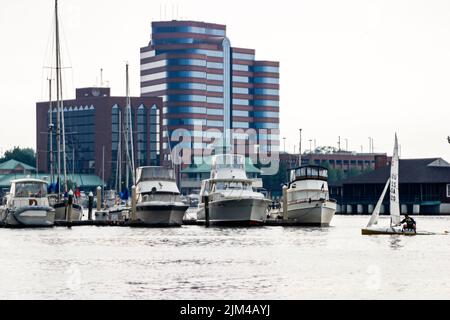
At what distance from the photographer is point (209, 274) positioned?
196 feet

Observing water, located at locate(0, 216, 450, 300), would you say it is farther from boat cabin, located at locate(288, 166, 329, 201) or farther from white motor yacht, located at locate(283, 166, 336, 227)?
boat cabin, located at locate(288, 166, 329, 201)

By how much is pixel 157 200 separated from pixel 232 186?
8.44 meters

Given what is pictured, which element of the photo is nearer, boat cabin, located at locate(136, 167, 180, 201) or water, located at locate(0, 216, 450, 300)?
water, located at locate(0, 216, 450, 300)

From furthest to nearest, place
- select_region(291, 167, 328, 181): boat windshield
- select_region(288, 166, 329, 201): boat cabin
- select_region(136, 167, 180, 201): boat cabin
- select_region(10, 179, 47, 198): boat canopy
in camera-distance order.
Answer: select_region(291, 167, 328, 181): boat windshield
select_region(288, 166, 329, 201): boat cabin
select_region(136, 167, 180, 201): boat cabin
select_region(10, 179, 47, 198): boat canopy

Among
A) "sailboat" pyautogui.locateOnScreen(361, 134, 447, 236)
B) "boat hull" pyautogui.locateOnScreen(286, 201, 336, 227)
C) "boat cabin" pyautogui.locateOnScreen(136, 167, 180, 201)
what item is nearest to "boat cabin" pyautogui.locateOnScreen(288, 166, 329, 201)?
"boat hull" pyautogui.locateOnScreen(286, 201, 336, 227)

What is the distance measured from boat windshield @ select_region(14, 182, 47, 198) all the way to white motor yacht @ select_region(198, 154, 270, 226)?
18156mm

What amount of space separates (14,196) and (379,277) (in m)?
61.0

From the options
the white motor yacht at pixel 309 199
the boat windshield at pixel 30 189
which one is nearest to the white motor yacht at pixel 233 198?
the white motor yacht at pixel 309 199

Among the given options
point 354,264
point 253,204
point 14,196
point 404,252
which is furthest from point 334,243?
point 14,196

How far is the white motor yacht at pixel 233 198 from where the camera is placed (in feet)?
388

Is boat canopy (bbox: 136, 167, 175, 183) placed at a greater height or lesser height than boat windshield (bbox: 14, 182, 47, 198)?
greater

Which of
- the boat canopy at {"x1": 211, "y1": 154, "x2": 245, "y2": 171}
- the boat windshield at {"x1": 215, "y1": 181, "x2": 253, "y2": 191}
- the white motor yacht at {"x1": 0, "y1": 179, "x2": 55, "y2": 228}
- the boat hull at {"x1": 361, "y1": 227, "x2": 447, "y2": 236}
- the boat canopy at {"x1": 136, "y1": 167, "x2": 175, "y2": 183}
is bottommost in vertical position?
the boat hull at {"x1": 361, "y1": 227, "x2": 447, "y2": 236}

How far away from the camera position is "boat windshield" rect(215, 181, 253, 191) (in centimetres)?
12019

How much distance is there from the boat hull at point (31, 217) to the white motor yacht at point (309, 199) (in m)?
25.9
